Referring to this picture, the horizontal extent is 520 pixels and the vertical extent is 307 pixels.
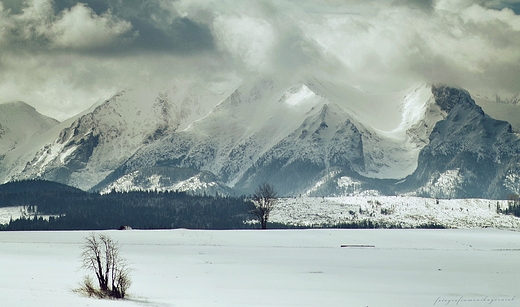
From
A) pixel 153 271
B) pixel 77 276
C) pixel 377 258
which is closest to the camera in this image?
pixel 77 276

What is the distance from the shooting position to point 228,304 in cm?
7088

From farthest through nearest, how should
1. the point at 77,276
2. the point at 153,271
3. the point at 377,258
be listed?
the point at 377,258 < the point at 153,271 < the point at 77,276

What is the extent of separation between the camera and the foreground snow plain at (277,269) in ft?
246

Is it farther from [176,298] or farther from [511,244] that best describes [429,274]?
[511,244]

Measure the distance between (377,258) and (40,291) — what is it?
2344 inches

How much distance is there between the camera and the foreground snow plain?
75.0m

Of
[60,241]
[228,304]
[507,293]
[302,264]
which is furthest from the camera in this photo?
[60,241]

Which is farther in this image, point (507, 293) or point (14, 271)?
point (14, 271)

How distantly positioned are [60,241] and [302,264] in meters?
55.7

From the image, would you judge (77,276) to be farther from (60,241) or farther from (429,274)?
(60,241)

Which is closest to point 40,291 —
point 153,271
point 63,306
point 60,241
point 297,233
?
point 63,306

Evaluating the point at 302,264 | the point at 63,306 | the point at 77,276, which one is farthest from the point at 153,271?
the point at 63,306

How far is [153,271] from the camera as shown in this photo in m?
97.8

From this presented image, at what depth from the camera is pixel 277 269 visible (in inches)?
4048
